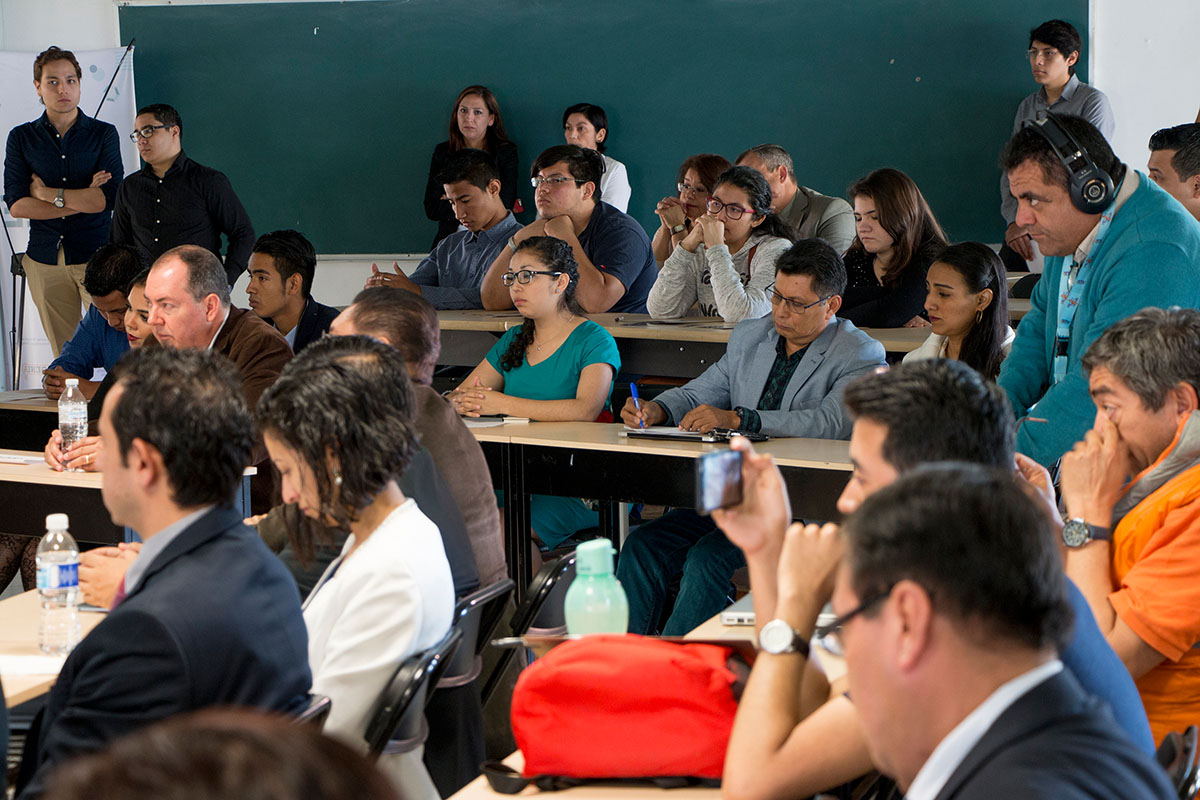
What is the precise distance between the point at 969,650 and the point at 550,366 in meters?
3.21

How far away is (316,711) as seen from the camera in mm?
1644

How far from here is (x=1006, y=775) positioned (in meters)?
1.00

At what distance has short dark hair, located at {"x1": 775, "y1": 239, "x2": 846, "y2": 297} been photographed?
376 cm

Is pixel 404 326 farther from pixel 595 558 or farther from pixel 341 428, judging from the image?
pixel 595 558

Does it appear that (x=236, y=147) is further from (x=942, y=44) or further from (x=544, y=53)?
(x=942, y=44)

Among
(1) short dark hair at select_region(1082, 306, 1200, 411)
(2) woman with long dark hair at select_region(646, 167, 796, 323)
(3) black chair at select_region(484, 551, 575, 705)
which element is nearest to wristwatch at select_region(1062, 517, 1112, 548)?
(1) short dark hair at select_region(1082, 306, 1200, 411)

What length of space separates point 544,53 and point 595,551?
20.0 feet

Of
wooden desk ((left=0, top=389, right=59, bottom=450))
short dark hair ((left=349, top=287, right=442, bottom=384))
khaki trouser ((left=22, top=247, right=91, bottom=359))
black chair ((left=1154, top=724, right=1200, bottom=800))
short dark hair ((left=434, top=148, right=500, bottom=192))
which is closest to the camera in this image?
black chair ((left=1154, top=724, right=1200, bottom=800))

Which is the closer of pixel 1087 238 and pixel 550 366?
pixel 1087 238

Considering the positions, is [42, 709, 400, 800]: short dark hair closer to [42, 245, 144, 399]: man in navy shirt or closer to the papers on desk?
the papers on desk

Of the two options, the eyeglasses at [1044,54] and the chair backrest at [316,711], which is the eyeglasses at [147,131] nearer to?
the eyeglasses at [1044,54]

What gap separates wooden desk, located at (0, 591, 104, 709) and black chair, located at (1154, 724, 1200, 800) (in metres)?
1.49

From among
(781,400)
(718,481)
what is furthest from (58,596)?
(781,400)

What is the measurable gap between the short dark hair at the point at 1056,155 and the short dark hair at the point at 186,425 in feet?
6.20
